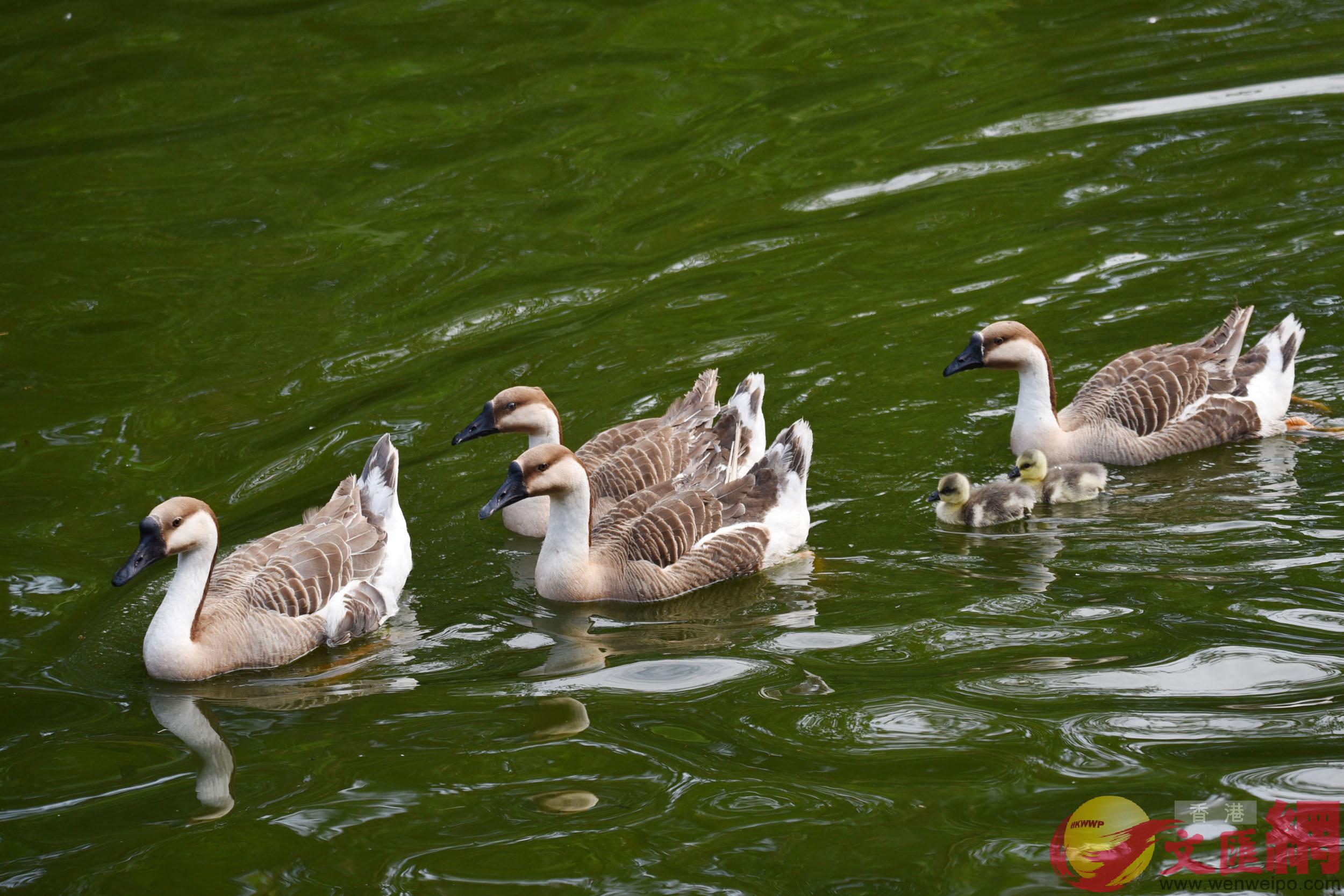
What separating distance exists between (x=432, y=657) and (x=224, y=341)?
5.82m

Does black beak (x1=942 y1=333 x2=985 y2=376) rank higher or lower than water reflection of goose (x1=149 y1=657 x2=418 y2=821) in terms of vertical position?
higher

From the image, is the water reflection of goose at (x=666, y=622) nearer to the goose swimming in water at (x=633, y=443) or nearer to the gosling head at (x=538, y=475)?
the gosling head at (x=538, y=475)

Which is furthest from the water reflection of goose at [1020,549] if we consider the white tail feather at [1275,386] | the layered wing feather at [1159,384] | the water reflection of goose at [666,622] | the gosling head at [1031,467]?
the white tail feather at [1275,386]

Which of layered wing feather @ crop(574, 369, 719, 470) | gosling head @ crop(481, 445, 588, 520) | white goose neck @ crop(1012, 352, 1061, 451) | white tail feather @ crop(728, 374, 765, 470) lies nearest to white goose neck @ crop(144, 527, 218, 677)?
gosling head @ crop(481, 445, 588, 520)

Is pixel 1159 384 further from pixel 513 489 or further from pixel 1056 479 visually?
pixel 513 489

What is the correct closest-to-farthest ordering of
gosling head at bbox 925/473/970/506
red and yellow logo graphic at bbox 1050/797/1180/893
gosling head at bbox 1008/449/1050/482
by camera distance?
1. red and yellow logo graphic at bbox 1050/797/1180/893
2. gosling head at bbox 925/473/970/506
3. gosling head at bbox 1008/449/1050/482

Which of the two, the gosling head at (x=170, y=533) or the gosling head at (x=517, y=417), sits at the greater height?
the gosling head at (x=517, y=417)

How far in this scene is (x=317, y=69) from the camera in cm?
1745

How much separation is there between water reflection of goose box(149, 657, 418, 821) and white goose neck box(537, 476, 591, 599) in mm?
1265

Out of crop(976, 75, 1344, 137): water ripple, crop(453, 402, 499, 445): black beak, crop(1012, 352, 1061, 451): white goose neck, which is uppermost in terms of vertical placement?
crop(976, 75, 1344, 137): water ripple

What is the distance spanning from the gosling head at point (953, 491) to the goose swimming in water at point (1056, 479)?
475mm

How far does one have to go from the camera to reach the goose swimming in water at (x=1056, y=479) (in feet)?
29.9

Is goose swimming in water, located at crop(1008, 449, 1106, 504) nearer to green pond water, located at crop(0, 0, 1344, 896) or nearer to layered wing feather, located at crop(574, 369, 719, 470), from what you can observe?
green pond water, located at crop(0, 0, 1344, 896)

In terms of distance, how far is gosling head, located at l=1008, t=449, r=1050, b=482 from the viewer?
9102 mm
